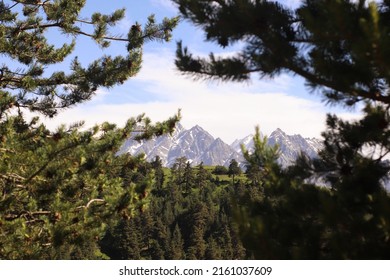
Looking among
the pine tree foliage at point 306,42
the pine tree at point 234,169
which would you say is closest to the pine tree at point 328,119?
the pine tree foliage at point 306,42

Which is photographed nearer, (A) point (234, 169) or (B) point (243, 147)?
(B) point (243, 147)

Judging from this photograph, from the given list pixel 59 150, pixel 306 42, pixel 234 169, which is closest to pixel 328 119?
pixel 306 42

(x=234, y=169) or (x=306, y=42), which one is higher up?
(x=234, y=169)

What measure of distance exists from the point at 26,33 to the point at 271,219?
33.9 ft

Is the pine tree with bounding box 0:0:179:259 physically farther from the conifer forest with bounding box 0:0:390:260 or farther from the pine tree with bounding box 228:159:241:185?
the pine tree with bounding box 228:159:241:185

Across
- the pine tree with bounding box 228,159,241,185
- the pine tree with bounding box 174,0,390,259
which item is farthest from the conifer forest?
the pine tree with bounding box 228,159,241,185

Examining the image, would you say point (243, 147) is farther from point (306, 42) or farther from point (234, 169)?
point (234, 169)

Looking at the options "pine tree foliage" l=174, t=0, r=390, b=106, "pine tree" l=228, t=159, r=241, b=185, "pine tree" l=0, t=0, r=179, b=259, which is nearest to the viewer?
"pine tree foliage" l=174, t=0, r=390, b=106

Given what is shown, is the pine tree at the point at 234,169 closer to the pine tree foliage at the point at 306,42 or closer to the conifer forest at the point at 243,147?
the conifer forest at the point at 243,147

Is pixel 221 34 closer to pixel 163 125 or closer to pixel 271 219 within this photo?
pixel 271 219

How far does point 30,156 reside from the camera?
9227 millimetres

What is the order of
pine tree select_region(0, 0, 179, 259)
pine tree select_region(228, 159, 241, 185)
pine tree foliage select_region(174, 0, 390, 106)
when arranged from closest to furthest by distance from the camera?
pine tree foliage select_region(174, 0, 390, 106), pine tree select_region(0, 0, 179, 259), pine tree select_region(228, 159, 241, 185)
